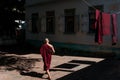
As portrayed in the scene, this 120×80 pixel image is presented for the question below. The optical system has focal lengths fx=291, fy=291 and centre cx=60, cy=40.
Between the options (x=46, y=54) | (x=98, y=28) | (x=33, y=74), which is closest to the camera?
(x=98, y=28)

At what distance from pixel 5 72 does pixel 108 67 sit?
4.59 m

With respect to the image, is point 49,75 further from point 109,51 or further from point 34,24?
point 34,24

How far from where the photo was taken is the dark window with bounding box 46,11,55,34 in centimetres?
2041

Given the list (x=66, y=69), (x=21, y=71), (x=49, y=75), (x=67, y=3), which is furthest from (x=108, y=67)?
(x=67, y=3)

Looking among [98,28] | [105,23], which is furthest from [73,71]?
[105,23]

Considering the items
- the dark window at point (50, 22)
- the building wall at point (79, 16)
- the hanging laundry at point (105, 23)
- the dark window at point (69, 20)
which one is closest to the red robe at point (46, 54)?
the hanging laundry at point (105, 23)

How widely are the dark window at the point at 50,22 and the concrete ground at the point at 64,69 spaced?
5.25m

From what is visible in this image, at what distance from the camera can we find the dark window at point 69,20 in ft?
61.3

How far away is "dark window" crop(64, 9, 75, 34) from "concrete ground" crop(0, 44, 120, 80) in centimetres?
394

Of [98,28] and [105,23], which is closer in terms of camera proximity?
[98,28]

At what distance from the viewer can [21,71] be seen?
43.4ft

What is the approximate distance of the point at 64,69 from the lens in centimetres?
1280

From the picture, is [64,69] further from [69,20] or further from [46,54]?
[69,20]

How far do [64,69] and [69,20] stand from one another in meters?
6.76
